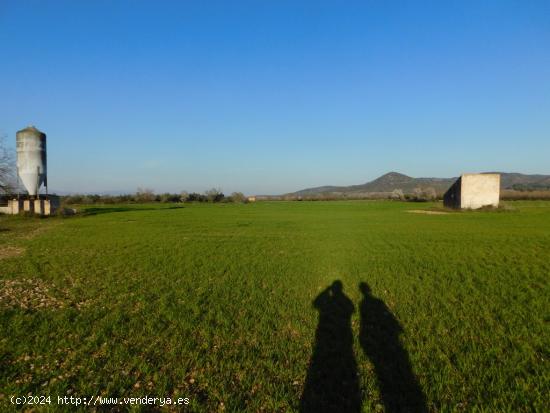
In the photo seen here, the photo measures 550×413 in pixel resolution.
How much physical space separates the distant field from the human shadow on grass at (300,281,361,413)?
0.02m

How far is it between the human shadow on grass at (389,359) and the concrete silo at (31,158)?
126ft

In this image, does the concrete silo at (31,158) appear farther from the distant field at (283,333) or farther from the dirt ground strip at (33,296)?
the dirt ground strip at (33,296)

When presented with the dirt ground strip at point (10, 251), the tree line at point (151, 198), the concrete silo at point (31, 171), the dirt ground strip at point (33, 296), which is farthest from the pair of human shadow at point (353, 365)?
the tree line at point (151, 198)

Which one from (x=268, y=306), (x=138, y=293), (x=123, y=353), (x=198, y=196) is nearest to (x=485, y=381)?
(x=268, y=306)

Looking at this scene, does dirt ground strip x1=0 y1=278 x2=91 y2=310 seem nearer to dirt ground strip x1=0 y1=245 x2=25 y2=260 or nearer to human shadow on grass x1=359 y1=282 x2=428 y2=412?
dirt ground strip x1=0 y1=245 x2=25 y2=260

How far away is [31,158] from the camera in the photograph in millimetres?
35000

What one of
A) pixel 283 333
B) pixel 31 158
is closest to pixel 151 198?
pixel 31 158

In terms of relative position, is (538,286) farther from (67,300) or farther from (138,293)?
(67,300)

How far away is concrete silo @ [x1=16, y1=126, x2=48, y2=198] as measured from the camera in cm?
3472

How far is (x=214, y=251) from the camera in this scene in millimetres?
15875

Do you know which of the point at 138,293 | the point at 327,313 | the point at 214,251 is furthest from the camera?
the point at 214,251

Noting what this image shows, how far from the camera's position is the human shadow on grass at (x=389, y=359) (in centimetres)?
443

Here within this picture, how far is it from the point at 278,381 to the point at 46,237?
21.1 metres

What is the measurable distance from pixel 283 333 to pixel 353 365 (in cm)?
163
